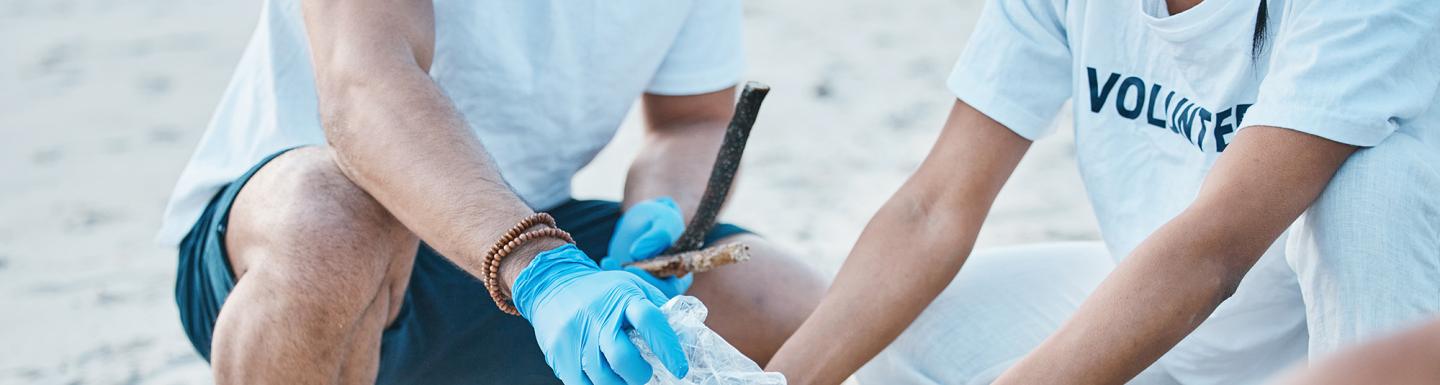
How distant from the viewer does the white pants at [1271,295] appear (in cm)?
133

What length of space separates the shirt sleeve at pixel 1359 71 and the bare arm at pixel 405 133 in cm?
75

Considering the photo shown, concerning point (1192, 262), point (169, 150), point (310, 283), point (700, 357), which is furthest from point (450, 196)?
point (169, 150)

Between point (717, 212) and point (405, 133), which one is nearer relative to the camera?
point (405, 133)

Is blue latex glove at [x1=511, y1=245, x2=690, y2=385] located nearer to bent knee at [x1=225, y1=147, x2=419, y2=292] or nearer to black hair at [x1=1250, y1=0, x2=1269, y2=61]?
bent knee at [x1=225, y1=147, x2=419, y2=292]

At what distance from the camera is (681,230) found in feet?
6.61

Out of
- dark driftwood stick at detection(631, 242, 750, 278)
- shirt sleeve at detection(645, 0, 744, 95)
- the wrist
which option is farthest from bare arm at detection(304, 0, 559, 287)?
shirt sleeve at detection(645, 0, 744, 95)

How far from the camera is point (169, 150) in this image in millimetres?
3957

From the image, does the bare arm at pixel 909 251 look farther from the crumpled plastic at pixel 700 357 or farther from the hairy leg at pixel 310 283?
the hairy leg at pixel 310 283

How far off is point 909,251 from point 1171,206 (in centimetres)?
31

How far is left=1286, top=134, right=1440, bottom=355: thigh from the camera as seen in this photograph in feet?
4.36

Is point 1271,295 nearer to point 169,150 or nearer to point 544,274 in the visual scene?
point 544,274

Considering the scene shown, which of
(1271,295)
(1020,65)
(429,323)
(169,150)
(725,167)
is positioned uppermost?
Answer: (1020,65)

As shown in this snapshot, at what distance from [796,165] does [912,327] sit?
6.04 feet

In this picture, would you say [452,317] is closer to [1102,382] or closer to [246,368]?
[246,368]
